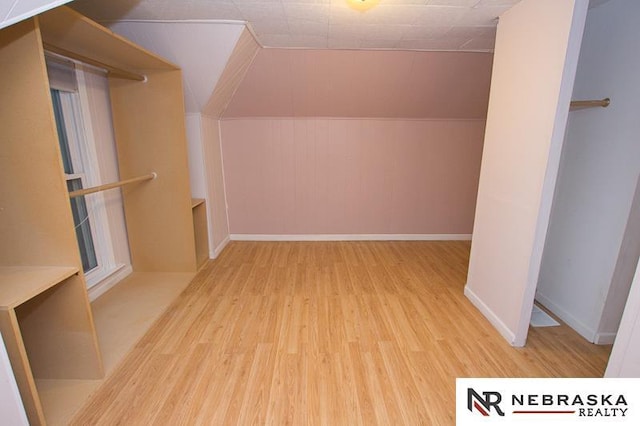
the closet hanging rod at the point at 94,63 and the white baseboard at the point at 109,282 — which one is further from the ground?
the closet hanging rod at the point at 94,63

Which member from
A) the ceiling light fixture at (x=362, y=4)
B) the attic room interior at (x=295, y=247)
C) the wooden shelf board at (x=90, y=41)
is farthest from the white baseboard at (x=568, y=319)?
the wooden shelf board at (x=90, y=41)

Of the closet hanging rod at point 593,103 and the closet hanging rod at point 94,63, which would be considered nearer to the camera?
the closet hanging rod at point 94,63

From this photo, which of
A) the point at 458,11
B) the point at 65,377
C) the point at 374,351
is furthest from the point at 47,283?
the point at 458,11

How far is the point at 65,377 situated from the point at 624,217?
3312mm

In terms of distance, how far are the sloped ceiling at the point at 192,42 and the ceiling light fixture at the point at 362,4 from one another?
35.1 inches

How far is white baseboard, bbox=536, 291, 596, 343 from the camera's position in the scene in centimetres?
190

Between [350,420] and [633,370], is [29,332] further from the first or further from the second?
[633,370]

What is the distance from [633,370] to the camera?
1191 mm

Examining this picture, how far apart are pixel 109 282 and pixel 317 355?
1993 mm

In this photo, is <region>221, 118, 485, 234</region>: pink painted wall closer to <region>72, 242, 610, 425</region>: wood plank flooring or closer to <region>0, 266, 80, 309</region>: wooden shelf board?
<region>72, 242, 610, 425</region>: wood plank flooring

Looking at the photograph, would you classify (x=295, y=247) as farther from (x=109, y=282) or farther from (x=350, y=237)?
(x=109, y=282)

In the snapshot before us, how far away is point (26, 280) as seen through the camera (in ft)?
4.04

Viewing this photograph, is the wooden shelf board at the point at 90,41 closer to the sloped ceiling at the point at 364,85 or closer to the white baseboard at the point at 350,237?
the sloped ceiling at the point at 364,85

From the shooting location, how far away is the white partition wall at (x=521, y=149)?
1486 millimetres
